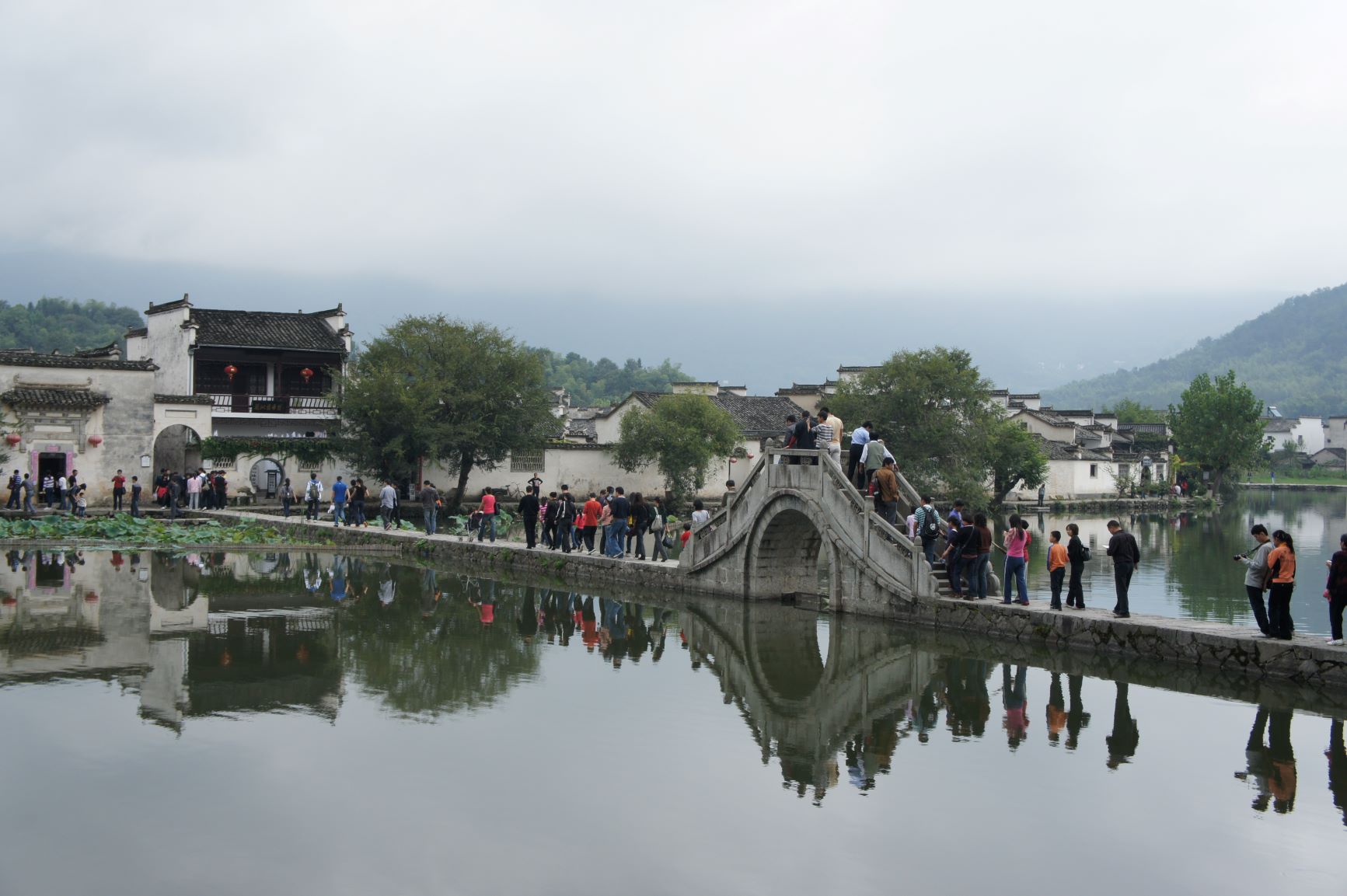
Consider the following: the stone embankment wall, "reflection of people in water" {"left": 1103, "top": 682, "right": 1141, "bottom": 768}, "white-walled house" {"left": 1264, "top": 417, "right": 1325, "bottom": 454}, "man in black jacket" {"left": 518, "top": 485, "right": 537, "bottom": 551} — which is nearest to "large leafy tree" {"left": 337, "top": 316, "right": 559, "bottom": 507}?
"man in black jacket" {"left": 518, "top": 485, "right": 537, "bottom": 551}

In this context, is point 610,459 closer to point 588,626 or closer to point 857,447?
point 857,447

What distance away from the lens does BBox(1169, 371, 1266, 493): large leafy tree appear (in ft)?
238

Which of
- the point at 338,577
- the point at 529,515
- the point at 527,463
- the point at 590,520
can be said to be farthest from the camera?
the point at 527,463

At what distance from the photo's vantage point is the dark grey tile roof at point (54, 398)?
36969mm

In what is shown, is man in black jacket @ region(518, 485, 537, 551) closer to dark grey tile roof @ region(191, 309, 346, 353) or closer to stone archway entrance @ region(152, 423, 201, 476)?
stone archway entrance @ region(152, 423, 201, 476)

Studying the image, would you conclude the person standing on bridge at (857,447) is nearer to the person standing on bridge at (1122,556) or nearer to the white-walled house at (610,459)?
the person standing on bridge at (1122,556)

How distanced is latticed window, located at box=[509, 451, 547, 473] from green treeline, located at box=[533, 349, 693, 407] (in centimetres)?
7848

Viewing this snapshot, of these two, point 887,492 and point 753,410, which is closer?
point 887,492

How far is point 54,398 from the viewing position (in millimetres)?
37656

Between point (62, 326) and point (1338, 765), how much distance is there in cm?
11678

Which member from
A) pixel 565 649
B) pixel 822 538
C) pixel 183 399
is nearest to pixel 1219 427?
pixel 183 399

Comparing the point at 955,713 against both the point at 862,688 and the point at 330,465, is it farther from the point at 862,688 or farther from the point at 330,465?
the point at 330,465

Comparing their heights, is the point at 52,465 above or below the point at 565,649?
above

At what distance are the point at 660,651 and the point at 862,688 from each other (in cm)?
369
